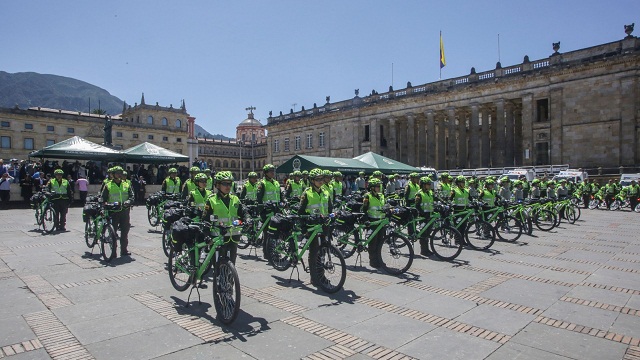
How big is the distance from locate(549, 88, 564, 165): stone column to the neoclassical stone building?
0.08 metres

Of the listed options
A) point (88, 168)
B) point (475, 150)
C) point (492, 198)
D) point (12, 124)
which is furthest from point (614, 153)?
point (12, 124)

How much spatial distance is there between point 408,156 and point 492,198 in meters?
40.0

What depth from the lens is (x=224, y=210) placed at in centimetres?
618

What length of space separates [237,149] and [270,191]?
370 ft

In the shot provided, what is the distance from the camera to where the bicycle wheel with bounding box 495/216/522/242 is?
12391mm

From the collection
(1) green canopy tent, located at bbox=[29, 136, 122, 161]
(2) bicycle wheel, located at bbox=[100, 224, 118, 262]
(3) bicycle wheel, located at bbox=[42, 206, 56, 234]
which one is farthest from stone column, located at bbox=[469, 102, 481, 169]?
(2) bicycle wheel, located at bbox=[100, 224, 118, 262]

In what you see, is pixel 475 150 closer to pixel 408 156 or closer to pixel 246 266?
pixel 408 156

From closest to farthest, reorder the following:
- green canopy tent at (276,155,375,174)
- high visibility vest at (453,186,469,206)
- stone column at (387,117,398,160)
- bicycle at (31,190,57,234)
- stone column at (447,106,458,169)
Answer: high visibility vest at (453,186,469,206)
bicycle at (31,190,57,234)
green canopy tent at (276,155,375,174)
stone column at (447,106,458,169)
stone column at (387,117,398,160)

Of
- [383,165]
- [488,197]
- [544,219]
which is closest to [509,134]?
[383,165]

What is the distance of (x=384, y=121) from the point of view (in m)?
53.2

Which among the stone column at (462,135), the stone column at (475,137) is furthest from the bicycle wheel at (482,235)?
the stone column at (462,135)

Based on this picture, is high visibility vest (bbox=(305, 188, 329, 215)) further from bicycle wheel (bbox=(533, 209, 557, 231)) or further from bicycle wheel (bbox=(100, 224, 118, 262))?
bicycle wheel (bbox=(533, 209, 557, 231))

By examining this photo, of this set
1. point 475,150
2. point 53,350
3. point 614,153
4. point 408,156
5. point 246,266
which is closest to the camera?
point 53,350

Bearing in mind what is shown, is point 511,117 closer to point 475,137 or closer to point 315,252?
point 475,137
